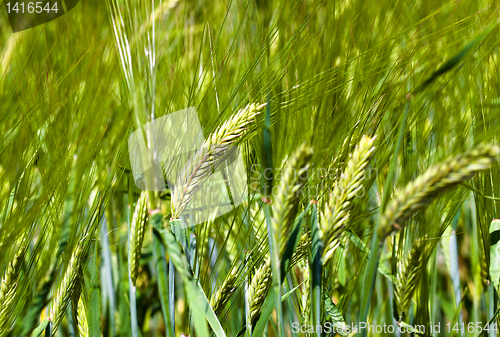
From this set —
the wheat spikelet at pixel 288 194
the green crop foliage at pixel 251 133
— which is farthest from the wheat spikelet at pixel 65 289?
the wheat spikelet at pixel 288 194

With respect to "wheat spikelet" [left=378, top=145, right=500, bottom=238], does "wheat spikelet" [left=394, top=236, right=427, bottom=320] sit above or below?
below

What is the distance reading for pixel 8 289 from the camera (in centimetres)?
46

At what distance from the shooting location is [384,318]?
2.38 ft

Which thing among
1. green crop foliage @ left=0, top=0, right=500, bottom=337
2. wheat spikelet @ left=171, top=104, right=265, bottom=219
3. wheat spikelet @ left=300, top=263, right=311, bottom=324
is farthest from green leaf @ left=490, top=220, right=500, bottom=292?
wheat spikelet @ left=171, top=104, right=265, bottom=219

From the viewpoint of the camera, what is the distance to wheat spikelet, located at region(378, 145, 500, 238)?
0.24m

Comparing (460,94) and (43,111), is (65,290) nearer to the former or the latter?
A: (43,111)

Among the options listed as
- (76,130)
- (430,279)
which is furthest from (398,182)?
(76,130)

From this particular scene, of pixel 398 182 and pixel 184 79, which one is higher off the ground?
pixel 184 79

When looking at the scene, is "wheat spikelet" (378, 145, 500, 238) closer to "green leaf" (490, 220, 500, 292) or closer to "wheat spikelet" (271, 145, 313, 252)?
"wheat spikelet" (271, 145, 313, 252)

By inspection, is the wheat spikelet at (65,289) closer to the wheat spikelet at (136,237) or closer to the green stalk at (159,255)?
the wheat spikelet at (136,237)

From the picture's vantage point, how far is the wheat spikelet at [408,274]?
476 millimetres

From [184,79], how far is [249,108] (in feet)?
0.56

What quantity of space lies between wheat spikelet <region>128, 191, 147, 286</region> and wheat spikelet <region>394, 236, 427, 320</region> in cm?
35

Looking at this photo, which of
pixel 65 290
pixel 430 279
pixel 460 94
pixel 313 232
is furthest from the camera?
pixel 430 279
